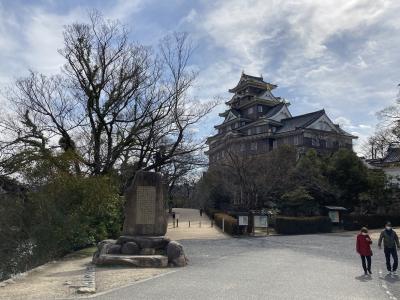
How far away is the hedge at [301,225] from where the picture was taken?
31.1 m

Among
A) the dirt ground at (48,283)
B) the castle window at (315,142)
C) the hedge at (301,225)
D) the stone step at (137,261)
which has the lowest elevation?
the dirt ground at (48,283)

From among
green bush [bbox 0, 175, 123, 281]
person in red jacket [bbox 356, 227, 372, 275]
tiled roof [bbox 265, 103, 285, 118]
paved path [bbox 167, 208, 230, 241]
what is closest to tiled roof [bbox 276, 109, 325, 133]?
tiled roof [bbox 265, 103, 285, 118]

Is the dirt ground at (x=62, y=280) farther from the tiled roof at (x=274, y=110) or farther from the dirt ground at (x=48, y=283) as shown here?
the tiled roof at (x=274, y=110)

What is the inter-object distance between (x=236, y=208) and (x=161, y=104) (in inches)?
1012

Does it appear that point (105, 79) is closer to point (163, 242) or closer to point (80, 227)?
point (80, 227)

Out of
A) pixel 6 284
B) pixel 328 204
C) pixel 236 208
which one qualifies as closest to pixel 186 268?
pixel 6 284

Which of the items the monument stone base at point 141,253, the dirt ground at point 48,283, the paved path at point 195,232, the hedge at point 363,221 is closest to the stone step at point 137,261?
the monument stone base at point 141,253

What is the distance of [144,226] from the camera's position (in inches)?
585

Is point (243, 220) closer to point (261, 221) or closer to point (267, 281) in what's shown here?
point (261, 221)

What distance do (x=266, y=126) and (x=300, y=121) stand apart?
4.56m

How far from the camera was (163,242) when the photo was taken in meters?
14.4

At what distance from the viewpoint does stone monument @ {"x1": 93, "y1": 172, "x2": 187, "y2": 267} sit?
13.8m

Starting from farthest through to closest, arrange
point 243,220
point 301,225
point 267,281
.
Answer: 1. point 301,225
2. point 243,220
3. point 267,281

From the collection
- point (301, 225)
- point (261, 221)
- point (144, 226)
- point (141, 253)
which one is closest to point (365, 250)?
point (141, 253)
